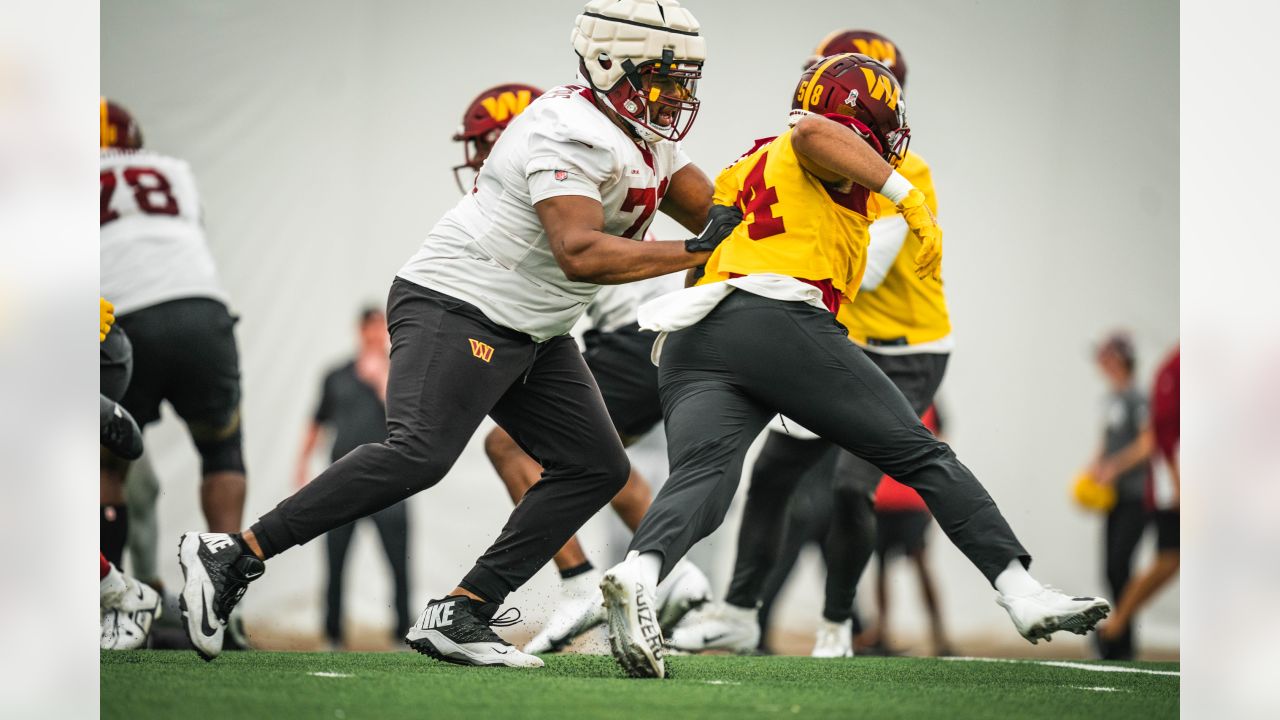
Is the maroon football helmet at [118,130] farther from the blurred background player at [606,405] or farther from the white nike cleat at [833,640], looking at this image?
the white nike cleat at [833,640]

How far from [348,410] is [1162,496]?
3582 millimetres

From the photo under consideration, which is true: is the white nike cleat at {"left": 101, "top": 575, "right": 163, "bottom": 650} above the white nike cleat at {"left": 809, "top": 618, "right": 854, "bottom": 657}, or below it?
above

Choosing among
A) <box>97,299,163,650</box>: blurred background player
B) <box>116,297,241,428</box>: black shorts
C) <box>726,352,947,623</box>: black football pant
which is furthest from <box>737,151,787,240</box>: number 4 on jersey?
<box>116,297,241,428</box>: black shorts

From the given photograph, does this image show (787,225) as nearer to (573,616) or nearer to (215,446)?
(573,616)

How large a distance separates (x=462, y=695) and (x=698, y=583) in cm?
179

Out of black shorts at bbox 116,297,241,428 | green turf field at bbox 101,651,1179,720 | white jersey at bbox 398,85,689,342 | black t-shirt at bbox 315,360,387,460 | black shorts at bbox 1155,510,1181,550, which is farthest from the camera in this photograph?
black t-shirt at bbox 315,360,387,460

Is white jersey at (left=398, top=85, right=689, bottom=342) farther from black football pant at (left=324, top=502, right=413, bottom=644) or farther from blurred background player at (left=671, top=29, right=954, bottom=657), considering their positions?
black football pant at (left=324, top=502, right=413, bottom=644)

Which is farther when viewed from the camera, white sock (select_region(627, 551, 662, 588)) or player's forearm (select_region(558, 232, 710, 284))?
player's forearm (select_region(558, 232, 710, 284))

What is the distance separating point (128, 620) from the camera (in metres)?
4.47

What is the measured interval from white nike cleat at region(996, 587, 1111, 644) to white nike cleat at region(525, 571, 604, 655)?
162 cm

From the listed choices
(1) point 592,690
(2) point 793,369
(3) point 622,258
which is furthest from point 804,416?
(1) point 592,690

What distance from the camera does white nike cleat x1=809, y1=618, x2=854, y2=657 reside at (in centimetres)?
484
